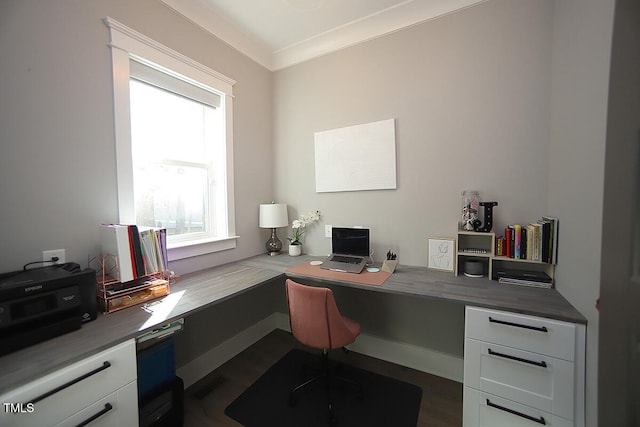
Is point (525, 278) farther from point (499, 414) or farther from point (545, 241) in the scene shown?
point (499, 414)

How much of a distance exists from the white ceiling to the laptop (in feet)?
5.62

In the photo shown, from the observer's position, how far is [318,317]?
1.48 m

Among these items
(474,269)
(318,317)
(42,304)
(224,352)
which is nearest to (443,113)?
(474,269)

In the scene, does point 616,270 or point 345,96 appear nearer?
point 616,270

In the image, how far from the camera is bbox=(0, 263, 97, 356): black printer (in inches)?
35.1

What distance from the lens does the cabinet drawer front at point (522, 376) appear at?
111 centimetres

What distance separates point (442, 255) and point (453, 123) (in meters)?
1.02

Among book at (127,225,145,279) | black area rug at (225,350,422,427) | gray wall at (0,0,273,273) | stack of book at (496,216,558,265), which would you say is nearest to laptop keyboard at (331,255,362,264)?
black area rug at (225,350,422,427)

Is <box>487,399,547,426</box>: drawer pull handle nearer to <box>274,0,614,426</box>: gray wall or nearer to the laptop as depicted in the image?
<box>274,0,614,426</box>: gray wall

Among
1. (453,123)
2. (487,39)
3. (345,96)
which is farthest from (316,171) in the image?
(487,39)

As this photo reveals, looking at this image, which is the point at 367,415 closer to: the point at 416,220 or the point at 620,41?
the point at 416,220

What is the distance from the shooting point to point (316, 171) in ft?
7.85

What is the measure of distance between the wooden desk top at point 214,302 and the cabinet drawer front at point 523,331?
37 millimetres

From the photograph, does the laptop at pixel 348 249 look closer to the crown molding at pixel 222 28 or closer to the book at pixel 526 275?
the book at pixel 526 275
